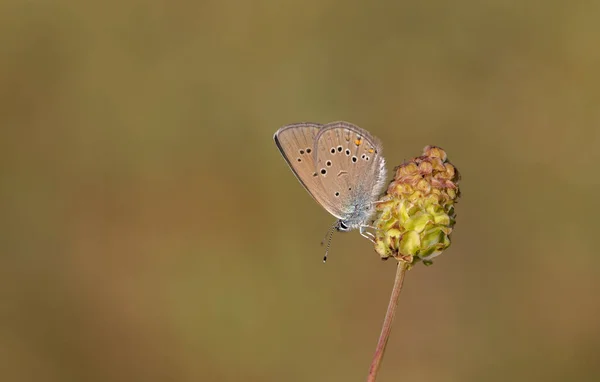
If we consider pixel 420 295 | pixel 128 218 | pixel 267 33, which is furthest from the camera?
pixel 267 33

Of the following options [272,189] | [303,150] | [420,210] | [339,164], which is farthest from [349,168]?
[272,189]

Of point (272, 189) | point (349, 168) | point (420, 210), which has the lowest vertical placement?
point (420, 210)

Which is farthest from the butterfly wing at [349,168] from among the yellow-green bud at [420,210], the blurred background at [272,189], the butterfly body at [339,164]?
the blurred background at [272,189]

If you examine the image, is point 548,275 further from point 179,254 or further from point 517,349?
point 179,254

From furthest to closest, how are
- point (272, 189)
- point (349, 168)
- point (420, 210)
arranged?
point (272, 189) < point (349, 168) < point (420, 210)

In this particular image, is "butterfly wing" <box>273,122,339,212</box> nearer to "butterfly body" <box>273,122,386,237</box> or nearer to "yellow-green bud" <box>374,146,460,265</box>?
"butterfly body" <box>273,122,386,237</box>

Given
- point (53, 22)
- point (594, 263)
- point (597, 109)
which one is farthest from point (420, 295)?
point (53, 22)

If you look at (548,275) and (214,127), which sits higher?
(214,127)

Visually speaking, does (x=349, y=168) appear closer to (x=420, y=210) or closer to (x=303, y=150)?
(x=303, y=150)
